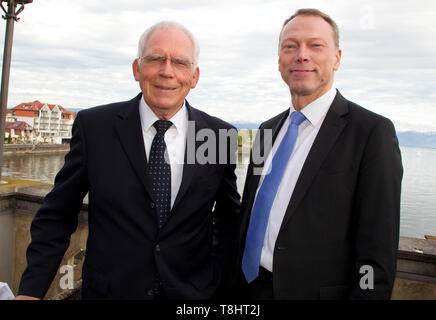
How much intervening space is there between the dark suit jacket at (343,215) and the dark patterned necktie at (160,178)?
0.65 m

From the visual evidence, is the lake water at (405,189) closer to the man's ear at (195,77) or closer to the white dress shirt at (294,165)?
the white dress shirt at (294,165)

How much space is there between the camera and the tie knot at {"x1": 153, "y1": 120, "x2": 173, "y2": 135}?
2.16 meters

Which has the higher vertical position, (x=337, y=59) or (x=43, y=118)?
(x=43, y=118)

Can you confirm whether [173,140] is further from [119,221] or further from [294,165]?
[294,165]

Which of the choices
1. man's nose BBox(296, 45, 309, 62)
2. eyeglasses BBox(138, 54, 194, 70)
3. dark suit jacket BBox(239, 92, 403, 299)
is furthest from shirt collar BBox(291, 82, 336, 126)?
eyeglasses BBox(138, 54, 194, 70)

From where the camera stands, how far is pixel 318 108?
2.13m

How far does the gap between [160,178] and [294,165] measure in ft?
2.52

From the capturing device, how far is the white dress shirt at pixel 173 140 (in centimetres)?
217

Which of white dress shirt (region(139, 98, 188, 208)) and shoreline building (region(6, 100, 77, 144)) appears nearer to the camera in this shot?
white dress shirt (region(139, 98, 188, 208))

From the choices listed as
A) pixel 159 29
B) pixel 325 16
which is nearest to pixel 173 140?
pixel 159 29

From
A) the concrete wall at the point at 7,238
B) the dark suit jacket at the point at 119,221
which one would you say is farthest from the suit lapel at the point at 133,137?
the concrete wall at the point at 7,238

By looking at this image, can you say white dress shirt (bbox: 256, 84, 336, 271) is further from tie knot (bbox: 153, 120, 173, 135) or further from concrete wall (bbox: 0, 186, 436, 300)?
concrete wall (bbox: 0, 186, 436, 300)
